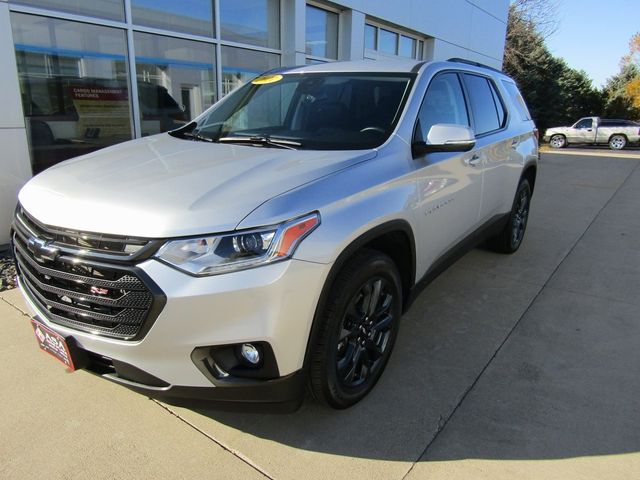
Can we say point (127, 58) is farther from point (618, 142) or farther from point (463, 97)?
point (618, 142)

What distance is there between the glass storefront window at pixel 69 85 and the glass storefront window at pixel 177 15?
50 cm

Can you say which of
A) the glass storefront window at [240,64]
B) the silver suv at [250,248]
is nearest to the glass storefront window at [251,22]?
the glass storefront window at [240,64]

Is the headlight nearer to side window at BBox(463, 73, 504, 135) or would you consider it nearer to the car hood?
the car hood

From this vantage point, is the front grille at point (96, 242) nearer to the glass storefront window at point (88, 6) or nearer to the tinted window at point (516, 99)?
the tinted window at point (516, 99)

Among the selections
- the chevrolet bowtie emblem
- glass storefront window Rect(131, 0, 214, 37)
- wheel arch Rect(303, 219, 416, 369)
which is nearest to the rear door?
wheel arch Rect(303, 219, 416, 369)

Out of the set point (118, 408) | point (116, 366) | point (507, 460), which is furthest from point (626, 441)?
point (118, 408)

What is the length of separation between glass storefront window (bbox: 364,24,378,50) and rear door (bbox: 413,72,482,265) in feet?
26.4

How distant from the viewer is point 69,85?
6.00 meters

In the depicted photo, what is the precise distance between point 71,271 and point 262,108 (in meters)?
2.02

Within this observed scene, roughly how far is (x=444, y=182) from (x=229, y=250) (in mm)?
1780

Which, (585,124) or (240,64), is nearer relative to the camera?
(240,64)

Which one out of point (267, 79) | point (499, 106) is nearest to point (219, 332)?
point (267, 79)

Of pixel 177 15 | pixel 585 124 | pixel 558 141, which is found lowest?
pixel 558 141

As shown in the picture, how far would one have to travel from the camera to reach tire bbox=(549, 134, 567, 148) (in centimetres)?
2457
